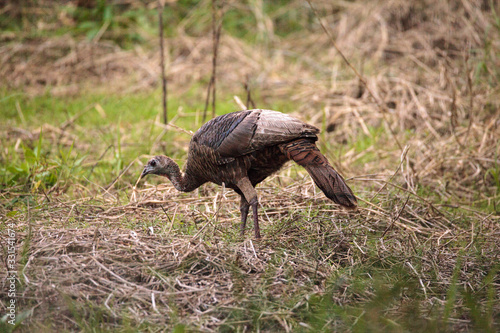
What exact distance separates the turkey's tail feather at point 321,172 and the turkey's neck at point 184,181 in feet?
2.79

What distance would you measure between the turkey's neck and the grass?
0.21 meters

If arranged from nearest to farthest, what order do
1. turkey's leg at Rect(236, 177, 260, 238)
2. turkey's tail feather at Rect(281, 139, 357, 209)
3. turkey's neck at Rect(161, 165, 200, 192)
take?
turkey's tail feather at Rect(281, 139, 357, 209), turkey's leg at Rect(236, 177, 260, 238), turkey's neck at Rect(161, 165, 200, 192)

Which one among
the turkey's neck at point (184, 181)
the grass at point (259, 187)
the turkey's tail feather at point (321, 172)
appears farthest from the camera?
the turkey's neck at point (184, 181)

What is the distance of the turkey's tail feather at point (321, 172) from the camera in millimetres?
2973

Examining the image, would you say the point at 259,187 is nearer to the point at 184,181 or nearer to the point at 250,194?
the point at 184,181

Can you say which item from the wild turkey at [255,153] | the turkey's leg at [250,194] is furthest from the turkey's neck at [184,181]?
the turkey's leg at [250,194]

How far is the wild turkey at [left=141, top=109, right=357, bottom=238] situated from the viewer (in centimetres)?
302

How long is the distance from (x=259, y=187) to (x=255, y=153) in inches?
42.6

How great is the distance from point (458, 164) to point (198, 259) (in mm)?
3153

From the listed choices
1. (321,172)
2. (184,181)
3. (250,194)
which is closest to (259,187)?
(184,181)

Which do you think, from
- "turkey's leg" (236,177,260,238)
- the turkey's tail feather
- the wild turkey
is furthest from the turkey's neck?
the turkey's tail feather

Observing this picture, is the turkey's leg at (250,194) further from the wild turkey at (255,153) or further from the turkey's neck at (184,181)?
the turkey's neck at (184,181)

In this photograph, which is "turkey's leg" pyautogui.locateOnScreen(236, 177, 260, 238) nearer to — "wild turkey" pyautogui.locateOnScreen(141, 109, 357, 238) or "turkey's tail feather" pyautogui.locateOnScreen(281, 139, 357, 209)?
"wild turkey" pyautogui.locateOnScreen(141, 109, 357, 238)

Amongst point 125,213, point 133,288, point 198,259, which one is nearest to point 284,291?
point 198,259
